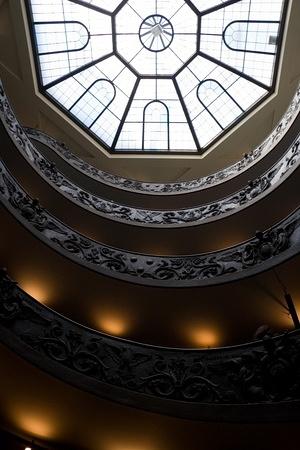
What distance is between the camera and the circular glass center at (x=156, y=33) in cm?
1741

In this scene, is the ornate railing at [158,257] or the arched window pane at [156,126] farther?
the arched window pane at [156,126]

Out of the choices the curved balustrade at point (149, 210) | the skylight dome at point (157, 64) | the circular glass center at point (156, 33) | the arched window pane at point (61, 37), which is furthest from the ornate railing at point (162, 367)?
the circular glass center at point (156, 33)

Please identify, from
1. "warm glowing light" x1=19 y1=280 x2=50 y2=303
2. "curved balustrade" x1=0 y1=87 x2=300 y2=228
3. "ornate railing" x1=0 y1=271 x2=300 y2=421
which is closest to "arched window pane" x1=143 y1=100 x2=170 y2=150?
"curved balustrade" x1=0 y1=87 x2=300 y2=228

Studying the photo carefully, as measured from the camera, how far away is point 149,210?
1581cm

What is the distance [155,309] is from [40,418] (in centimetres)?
434

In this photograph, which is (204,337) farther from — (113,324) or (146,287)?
(113,324)

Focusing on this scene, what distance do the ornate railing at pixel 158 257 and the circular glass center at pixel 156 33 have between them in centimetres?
935

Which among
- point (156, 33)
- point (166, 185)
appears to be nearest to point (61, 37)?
point (156, 33)

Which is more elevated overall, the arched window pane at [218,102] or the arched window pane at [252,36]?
the arched window pane at [252,36]

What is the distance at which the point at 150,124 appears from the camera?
20203 mm

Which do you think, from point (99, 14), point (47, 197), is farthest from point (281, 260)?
point (99, 14)

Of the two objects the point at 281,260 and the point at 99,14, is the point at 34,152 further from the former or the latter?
the point at 281,260

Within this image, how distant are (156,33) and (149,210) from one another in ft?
24.2

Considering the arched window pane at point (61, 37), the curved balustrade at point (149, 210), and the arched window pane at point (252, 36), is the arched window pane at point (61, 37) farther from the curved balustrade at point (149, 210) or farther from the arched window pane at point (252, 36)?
the arched window pane at point (252, 36)
